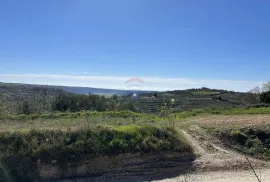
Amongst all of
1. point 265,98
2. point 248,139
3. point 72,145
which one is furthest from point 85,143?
point 265,98

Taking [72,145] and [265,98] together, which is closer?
[72,145]

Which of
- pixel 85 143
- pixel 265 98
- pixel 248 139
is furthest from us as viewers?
pixel 265 98

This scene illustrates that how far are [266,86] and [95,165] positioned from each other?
104 ft

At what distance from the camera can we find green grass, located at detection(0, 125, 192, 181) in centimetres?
1094

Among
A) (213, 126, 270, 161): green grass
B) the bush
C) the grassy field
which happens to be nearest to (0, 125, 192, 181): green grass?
the grassy field

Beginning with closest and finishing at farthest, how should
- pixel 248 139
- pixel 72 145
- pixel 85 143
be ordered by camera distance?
pixel 72 145, pixel 85 143, pixel 248 139

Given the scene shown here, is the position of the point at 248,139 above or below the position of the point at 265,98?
below

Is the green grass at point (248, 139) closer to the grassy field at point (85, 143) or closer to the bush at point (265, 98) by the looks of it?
the grassy field at point (85, 143)

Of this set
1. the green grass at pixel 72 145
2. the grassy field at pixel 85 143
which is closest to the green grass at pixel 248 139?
the grassy field at pixel 85 143

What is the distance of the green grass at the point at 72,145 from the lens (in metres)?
10.9

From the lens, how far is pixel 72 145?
11.7m

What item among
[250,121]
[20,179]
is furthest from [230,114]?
[20,179]

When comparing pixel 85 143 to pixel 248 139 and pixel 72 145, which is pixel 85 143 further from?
pixel 248 139

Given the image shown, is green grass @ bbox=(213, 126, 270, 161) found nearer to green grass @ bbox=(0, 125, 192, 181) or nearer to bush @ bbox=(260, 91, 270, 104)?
green grass @ bbox=(0, 125, 192, 181)
